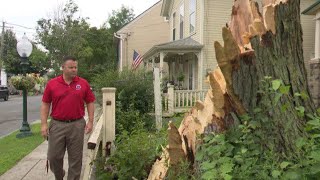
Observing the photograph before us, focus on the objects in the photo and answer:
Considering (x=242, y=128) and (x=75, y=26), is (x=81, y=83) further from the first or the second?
(x=75, y=26)

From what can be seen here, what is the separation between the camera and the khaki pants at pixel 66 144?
5.13m

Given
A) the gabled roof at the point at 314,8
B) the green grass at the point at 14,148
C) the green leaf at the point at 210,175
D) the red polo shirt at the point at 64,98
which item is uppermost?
the gabled roof at the point at 314,8

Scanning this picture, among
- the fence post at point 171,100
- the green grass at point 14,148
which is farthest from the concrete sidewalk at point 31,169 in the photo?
the fence post at point 171,100

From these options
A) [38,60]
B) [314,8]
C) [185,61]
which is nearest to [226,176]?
[314,8]

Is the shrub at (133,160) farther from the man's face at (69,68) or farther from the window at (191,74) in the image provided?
the window at (191,74)

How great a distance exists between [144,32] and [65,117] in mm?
25318

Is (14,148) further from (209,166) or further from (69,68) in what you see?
(209,166)

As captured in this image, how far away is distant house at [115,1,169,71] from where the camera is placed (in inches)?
1161

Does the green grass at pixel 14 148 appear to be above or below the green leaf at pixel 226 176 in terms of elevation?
below

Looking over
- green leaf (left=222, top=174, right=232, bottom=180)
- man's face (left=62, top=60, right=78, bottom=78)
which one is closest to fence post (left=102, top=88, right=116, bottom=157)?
man's face (left=62, top=60, right=78, bottom=78)

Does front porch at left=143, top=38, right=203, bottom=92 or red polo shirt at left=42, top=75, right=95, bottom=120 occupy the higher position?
front porch at left=143, top=38, right=203, bottom=92

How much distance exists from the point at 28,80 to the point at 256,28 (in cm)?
1007

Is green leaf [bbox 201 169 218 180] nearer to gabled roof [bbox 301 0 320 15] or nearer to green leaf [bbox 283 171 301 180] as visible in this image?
green leaf [bbox 283 171 301 180]

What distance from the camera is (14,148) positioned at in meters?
9.10
